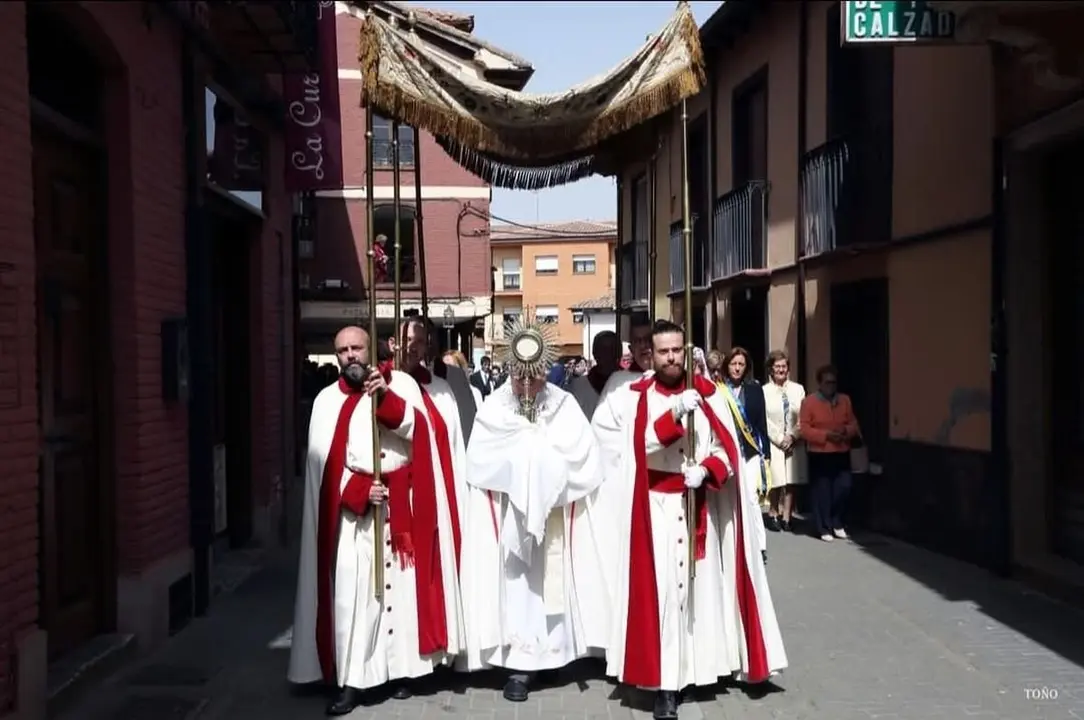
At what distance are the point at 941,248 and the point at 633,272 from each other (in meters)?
12.0

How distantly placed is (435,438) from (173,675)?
1971 mm

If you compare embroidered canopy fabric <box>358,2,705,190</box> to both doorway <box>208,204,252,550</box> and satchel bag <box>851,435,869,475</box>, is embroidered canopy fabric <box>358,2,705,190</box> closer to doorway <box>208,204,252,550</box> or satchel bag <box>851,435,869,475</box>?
doorway <box>208,204,252,550</box>

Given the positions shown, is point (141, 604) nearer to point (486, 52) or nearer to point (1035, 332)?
point (1035, 332)

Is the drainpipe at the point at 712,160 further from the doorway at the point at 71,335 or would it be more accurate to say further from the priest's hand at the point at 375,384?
the priest's hand at the point at 375,384

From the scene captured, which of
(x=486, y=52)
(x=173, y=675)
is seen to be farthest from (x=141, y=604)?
(x=486, y=52)

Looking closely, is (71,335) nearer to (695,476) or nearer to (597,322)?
(695,476)

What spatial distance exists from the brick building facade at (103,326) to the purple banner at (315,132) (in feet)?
5.76

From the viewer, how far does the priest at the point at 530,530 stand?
5.74m

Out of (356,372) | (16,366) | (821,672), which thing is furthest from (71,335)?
(821,672)

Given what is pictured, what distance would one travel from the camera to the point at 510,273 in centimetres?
5172

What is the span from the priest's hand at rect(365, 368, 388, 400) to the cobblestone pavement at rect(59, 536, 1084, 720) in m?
1.57

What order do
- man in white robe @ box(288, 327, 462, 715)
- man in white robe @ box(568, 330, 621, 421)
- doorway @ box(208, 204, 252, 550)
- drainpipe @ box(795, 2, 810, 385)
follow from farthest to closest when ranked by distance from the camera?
drainpipe @ box(795, 2, 810, 385), doorway @ box(208, 204, 252, 550), man in white robe @ box(568, 330, 621, 421), man in white robe @ box(288, 327, 462, 715)

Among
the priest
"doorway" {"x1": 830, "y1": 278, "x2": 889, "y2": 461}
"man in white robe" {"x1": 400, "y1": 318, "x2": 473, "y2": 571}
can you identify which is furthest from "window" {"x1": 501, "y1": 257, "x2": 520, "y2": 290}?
the priest

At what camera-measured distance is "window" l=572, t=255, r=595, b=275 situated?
51500mm
